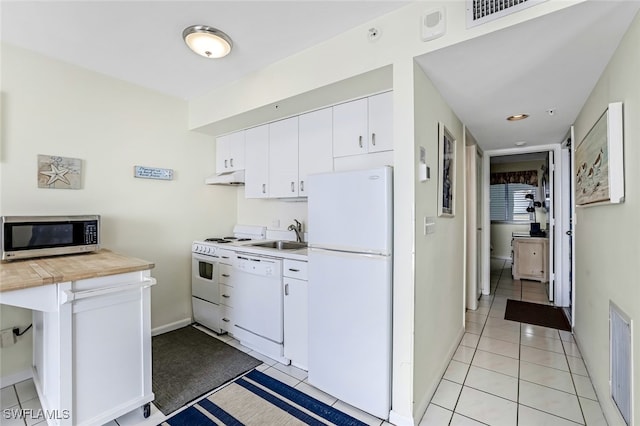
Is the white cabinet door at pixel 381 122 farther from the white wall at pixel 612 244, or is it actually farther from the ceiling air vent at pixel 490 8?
the white wall at pixel 612 244

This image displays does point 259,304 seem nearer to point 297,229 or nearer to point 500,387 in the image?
point 297,229

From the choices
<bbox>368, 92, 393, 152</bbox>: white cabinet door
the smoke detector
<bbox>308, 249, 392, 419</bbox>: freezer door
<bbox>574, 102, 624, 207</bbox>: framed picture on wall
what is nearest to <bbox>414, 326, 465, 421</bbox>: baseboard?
<bbox>308, 249, 392, 419</bbox>: freezer door

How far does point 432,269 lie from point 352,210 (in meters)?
0.75

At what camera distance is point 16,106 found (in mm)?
2234

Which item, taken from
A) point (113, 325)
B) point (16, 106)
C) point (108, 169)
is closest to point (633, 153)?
point (113, 325)

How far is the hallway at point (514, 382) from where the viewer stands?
1861 mm

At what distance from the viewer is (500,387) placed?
7.11 ft

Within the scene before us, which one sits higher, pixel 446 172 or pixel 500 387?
pixel 446 172

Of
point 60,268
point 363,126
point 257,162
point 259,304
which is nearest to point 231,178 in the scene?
point 257,162

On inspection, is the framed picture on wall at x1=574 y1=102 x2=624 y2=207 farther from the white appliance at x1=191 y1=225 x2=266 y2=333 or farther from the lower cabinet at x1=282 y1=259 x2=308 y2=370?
the white appliance at x1=191 y1=225 x2=266 y2=333

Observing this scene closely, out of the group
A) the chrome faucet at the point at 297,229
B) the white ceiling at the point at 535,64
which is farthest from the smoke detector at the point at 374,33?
the chrome faucet at the point at 297,229

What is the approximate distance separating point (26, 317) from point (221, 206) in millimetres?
1996

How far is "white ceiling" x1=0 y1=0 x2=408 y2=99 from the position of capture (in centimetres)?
176

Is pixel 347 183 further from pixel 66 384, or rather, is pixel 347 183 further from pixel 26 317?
pixel 26 317
